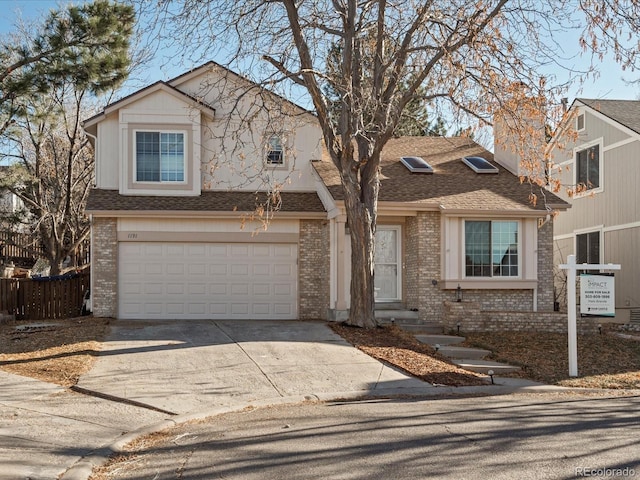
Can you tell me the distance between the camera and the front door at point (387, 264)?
19594 mm

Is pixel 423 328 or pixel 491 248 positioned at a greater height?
pixel 491 248

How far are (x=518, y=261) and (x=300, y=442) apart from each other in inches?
482

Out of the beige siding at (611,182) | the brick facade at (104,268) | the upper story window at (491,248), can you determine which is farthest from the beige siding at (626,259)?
the brick facade at (104,268)

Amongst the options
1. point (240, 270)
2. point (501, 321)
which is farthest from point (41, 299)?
point (501, 321)

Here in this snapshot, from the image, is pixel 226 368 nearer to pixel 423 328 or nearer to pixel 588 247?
pixel 423 328

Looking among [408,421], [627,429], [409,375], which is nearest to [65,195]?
[409,375]

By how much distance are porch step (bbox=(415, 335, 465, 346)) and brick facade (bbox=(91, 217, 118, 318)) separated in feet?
27.1

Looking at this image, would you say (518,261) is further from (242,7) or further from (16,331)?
(16,331)

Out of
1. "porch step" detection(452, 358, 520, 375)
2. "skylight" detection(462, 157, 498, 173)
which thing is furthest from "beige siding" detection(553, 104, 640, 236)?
"porch step" detection(452, 358, 520, 375)

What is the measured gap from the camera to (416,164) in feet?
69.4

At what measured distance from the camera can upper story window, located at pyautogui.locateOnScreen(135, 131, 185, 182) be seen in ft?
65.0

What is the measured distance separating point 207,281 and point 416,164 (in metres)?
6.90

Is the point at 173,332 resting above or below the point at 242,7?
below

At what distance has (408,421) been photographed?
8797mm
